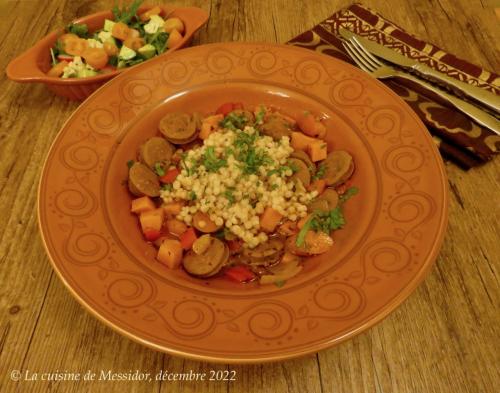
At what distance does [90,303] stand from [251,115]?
0.97 meters

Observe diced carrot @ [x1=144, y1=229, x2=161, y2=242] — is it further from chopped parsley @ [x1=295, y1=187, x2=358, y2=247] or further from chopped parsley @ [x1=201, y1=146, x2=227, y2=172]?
chopped parsley @ [x1=295, y1=187, x2=358, y2=247]

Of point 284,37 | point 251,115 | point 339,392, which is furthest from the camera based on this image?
point 284,37

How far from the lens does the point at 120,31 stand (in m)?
2.08

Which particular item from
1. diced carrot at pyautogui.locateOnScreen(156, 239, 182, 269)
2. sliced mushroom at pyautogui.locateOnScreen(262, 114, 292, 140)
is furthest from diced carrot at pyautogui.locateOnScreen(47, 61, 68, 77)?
diced carrot at pyautogui.locateOnScreen(156, 239, 182, 269)

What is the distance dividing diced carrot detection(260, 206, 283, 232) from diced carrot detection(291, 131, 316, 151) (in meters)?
0.31

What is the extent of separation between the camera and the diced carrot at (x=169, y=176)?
1.61 meters

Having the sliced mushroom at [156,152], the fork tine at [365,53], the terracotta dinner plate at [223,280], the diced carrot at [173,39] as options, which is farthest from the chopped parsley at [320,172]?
the diced carrot at [173,39]

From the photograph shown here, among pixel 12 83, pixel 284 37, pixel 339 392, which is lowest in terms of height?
pixel 12 83

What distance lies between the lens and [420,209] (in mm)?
1340

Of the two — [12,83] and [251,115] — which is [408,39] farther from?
[12,83]

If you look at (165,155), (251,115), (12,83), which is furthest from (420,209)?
(12,83)

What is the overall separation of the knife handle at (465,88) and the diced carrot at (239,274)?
45.1 inches

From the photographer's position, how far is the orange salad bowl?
1.87 metres

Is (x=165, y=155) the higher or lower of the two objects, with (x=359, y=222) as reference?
lower
